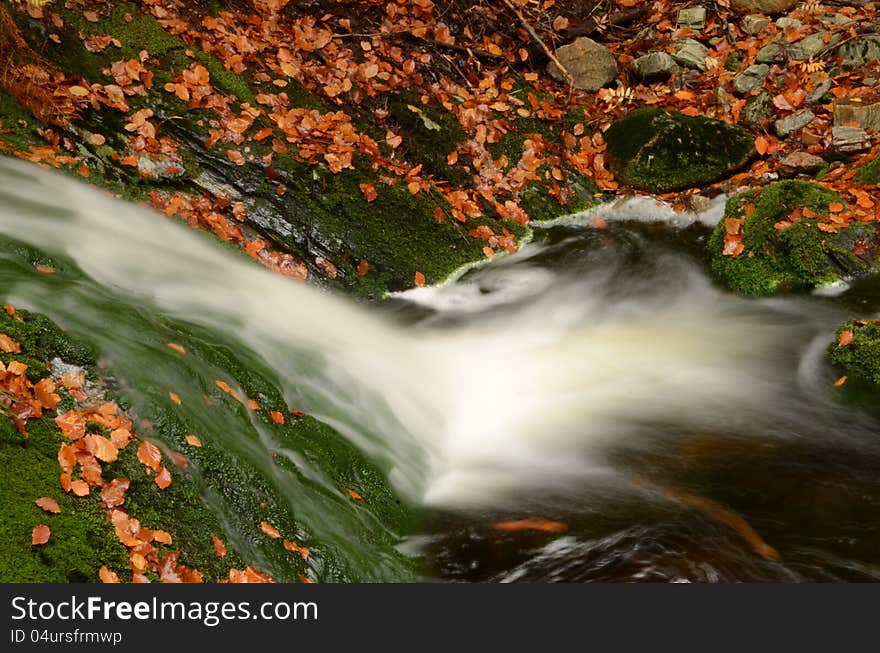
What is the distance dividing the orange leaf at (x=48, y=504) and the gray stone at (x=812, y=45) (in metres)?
9.09

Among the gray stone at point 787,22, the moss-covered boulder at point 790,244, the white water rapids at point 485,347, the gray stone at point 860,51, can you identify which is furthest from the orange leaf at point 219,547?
the gray stone at point 787,22

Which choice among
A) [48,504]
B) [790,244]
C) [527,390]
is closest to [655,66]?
[790,244]

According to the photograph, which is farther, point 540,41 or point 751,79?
point 540,41

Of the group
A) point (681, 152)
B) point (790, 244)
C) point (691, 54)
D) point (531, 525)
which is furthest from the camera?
point (691, 54)

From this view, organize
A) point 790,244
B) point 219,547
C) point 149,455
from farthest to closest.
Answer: point 790,244 < point 149,455 < point 219,547

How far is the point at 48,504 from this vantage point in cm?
325

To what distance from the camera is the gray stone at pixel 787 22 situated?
31.8 feet

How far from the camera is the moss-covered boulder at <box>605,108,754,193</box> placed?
8586 millimetres

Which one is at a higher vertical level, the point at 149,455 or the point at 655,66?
the point at 655,66

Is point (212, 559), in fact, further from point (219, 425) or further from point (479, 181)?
point (479, 181)

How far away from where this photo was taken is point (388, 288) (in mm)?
7230

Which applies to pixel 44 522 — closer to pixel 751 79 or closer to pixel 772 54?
pixel 751 79

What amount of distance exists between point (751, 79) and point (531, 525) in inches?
273

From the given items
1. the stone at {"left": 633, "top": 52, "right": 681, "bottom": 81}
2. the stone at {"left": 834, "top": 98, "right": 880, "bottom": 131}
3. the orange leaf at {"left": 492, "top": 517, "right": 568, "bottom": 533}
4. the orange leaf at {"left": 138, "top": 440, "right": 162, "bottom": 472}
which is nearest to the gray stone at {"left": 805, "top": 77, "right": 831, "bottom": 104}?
the stone at {"left": 834, "top": 98, "right": 880, "bottom": 131}
